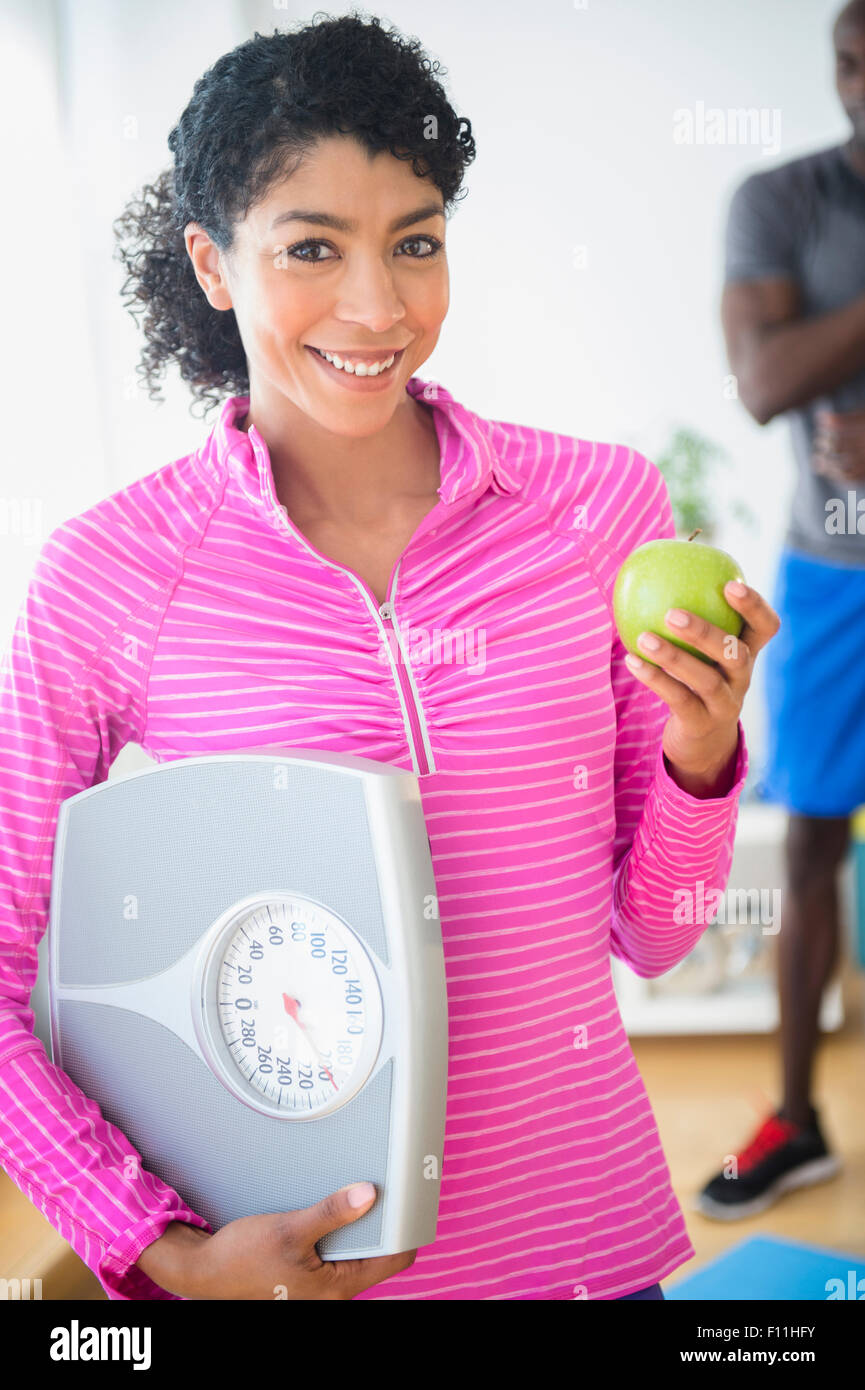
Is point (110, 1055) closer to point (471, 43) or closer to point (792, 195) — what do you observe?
point (471, 43)

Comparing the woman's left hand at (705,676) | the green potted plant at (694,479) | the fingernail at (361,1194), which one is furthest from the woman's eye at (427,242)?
the green potted plant at (694,479)

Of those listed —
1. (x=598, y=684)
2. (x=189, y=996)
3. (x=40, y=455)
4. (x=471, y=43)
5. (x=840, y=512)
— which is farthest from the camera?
(x=840, y=512)

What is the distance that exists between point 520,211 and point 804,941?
132cm

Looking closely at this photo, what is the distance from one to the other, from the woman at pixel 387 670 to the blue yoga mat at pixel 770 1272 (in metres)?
Result: 0.82

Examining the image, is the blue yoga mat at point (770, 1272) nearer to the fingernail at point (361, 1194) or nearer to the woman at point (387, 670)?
the woman at point (387, 670)

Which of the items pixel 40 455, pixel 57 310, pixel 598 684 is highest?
pixel 57 310

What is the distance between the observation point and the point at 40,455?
5.40ft

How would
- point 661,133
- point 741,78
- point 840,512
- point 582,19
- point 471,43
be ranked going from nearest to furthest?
1. point 471,43
2. point 840,512
3. point 582,19
4. point 741,78
5. point 661,133

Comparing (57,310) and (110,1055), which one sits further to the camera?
(57,310)

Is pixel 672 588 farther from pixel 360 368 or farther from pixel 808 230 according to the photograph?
pixel 808 230

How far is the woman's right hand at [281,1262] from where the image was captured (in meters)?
0.74

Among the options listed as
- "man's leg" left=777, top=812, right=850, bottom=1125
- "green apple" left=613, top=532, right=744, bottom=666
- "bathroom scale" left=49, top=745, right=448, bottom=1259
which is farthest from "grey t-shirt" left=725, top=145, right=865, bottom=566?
"bathroom scale" left=49, top=745, right=448, bottom=1259
